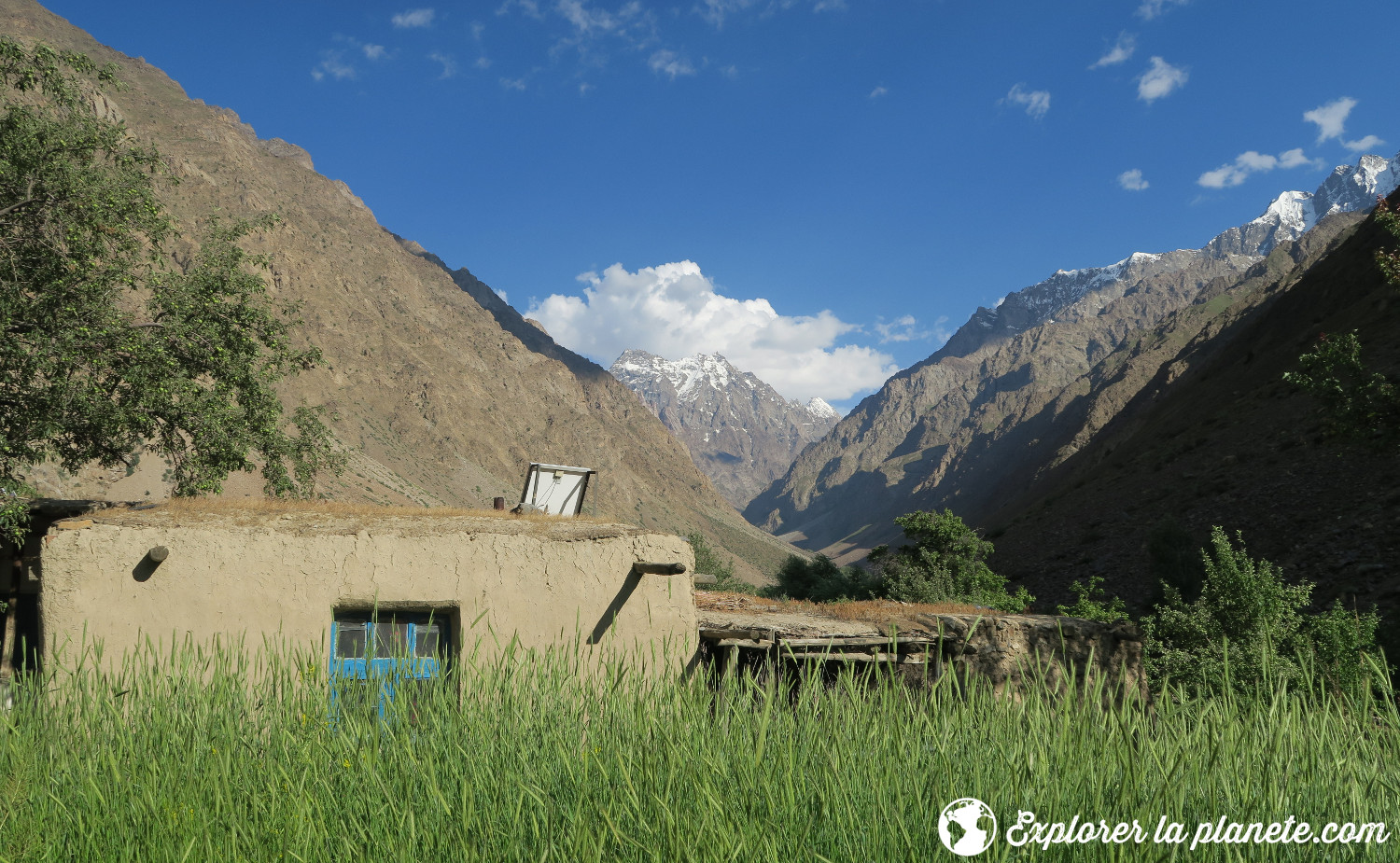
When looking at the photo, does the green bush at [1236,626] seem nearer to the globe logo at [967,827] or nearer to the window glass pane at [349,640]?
the globe logo at [967,827]

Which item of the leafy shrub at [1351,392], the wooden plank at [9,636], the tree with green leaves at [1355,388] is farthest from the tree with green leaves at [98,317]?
the leafy shrub at [1351,392]

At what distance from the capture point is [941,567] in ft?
99.6

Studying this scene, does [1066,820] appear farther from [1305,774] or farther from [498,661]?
[498,661]

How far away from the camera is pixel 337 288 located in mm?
139250

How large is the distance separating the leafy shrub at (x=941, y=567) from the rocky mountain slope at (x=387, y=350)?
6692 centimetres

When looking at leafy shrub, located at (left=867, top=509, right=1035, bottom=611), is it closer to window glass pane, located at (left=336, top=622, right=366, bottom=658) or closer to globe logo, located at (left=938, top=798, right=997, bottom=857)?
window glass pane, located at (left=336, top=622, right=366, bottom=658)

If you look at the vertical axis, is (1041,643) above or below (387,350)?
below

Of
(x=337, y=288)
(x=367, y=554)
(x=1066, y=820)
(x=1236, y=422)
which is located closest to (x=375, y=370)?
(x=337, y=288)

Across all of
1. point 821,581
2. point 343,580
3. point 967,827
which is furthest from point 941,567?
point 967,827

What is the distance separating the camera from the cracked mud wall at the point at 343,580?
8133 mm

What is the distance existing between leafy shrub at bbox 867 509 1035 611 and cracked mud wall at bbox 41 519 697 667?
832 inches

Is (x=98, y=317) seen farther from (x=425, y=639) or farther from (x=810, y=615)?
(x=810, y=615)

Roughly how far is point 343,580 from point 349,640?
739mm

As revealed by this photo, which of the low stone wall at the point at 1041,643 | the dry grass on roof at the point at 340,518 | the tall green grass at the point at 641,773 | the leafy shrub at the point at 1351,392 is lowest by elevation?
the low stone wall at the point at 1041,643
